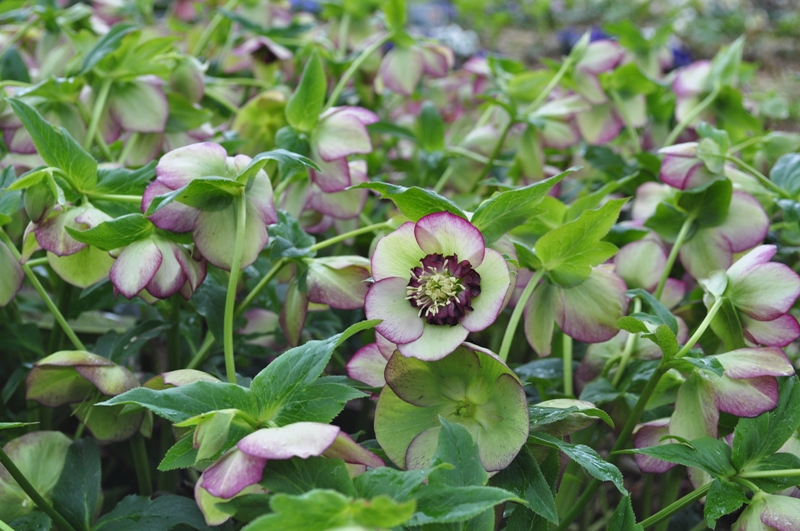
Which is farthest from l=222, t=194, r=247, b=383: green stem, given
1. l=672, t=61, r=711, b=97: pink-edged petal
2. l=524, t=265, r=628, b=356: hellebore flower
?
l=672, t=61, r=711, b=97: pink-edged petal

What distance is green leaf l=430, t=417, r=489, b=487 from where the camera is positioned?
372mm

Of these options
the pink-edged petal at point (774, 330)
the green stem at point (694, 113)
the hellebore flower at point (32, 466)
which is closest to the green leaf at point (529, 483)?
the pink-edged petal at point (774, 330)

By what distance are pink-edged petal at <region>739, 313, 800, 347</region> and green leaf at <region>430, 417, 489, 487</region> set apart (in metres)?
0.27

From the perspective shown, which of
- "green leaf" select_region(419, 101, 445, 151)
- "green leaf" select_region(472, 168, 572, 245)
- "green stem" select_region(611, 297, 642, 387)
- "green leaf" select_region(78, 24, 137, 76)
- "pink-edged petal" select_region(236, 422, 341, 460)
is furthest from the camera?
"green leaf" select_region(419, 101, 445, 151)

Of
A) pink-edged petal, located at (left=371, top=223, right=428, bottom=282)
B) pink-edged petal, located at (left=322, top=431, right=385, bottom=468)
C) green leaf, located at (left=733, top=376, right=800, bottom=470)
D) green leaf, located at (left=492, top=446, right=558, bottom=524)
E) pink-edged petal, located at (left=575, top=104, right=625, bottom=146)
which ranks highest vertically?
pink-edged petal, located at (left=371, top=223, right=428, bottom=282)

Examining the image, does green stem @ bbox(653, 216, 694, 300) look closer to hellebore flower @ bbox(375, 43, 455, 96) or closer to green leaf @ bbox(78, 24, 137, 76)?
hellebore flower @ bbox(375, 43, 455, 96)

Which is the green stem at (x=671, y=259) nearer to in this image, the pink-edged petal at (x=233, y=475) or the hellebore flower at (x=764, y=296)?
the hellebore flower at (x=764, y=296)

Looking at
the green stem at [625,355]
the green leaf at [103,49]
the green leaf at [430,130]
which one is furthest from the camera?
the green leaf at [430,130]

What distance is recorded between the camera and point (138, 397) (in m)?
0.38

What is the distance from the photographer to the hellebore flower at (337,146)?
622mm

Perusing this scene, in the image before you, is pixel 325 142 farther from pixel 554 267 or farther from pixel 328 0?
pixel 328 0

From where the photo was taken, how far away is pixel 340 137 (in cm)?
63

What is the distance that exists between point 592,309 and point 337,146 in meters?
0.26

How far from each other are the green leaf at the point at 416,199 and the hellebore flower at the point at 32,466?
314 millimetres
